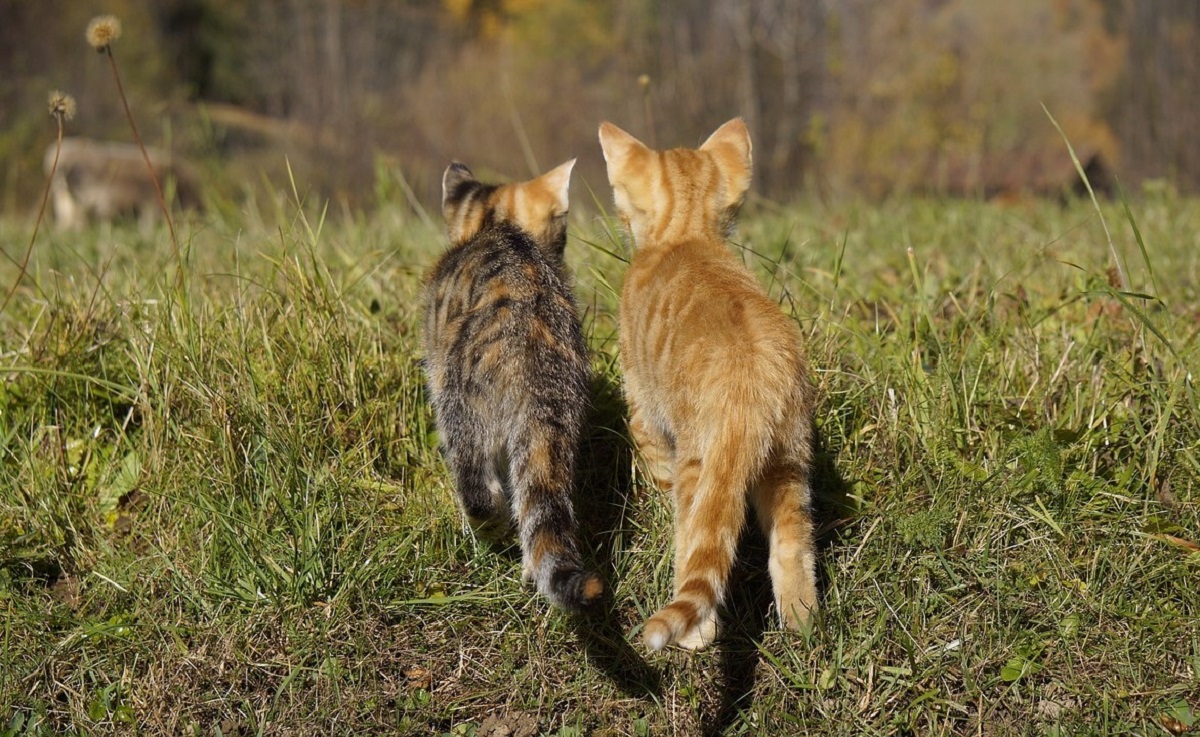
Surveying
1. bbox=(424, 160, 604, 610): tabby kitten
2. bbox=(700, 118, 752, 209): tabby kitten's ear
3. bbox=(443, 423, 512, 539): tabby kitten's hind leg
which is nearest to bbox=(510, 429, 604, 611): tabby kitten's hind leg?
bbox=(424, 160, 604, 610): tabby kitten

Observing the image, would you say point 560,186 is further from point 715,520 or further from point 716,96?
point 716,96

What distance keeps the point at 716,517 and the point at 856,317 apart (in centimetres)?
170

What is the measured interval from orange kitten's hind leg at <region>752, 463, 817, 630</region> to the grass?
17 cm

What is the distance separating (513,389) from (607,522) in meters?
0.70

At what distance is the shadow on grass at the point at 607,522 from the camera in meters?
2.94

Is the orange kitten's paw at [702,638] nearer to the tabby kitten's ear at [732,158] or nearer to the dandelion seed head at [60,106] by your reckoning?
the tabby kitten's ear at [732,158]

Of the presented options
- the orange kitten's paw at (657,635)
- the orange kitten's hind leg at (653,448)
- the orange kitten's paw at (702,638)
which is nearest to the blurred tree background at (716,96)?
the orange kitten's hind leg at (653,448)

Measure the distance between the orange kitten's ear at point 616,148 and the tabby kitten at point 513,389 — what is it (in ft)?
1.25

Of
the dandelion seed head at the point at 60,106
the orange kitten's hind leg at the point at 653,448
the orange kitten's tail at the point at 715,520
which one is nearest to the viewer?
the orange kitten's tail at the point at 715,520

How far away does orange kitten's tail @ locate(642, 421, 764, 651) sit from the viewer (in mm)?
2359

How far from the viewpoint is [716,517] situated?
2445mm

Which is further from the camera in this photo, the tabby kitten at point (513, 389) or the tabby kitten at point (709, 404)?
the tabby kitten at point (513, 389)

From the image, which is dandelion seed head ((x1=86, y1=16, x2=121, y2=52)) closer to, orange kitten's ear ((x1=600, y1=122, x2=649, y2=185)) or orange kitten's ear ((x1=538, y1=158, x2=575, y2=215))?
orange kitten's ear ((x1=538, y1=158, x2=575, y2=215))

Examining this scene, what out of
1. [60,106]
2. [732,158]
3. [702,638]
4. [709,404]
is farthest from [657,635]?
[60,106]
